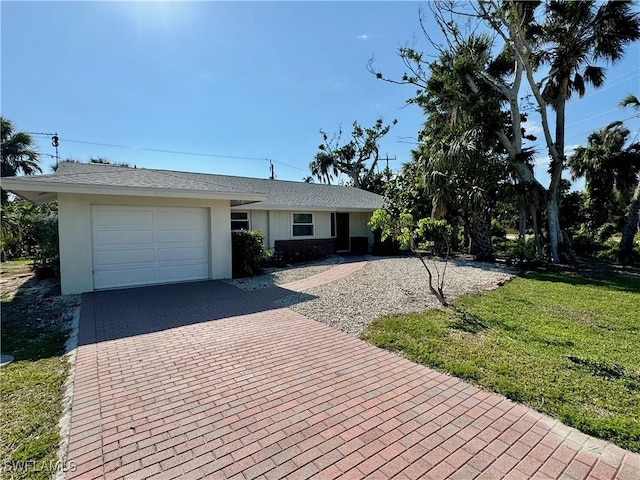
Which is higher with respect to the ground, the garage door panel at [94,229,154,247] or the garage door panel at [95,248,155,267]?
the garage door panel at [94,229,154,247]

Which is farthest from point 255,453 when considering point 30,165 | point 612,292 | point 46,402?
→ point 30,165

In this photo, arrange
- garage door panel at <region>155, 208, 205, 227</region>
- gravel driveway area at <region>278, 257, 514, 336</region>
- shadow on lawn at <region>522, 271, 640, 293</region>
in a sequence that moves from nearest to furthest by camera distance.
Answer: gravel driveway area at <region>278, 257, 514, 336</region> → shadow on lawn at <region>522, 271, 640, 293</region> → garage door panel at <region>155, 208, 205, 227</region>

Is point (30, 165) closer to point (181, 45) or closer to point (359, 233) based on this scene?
point (181, 45)

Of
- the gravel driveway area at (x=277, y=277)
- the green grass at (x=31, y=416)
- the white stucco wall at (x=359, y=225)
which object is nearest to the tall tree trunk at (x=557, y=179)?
the white stucco wall at (x=359, y=225)

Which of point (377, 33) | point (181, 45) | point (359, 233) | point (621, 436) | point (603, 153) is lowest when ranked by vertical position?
point (621, 436)

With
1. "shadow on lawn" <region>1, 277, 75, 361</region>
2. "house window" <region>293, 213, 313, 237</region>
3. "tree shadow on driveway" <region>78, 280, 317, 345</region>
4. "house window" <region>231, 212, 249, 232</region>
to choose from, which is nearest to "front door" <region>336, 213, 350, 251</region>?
"house window" <region>293, 213, 313, 237</region>

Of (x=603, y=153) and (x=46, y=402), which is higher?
(x=603, y=153)

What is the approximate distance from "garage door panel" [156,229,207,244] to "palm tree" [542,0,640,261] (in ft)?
45.2

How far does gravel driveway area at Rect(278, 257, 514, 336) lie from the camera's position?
639 cm

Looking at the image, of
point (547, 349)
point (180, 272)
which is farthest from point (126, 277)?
point (547, 349)

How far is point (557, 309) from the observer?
6777 millimetres

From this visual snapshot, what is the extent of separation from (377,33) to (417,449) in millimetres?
14697

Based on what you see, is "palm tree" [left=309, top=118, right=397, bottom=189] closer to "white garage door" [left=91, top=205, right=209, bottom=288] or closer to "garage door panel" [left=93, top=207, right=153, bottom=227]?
"white garage door" [left=91, top=205, right=209, bottom=288]

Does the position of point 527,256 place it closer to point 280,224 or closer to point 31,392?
point 280,224
